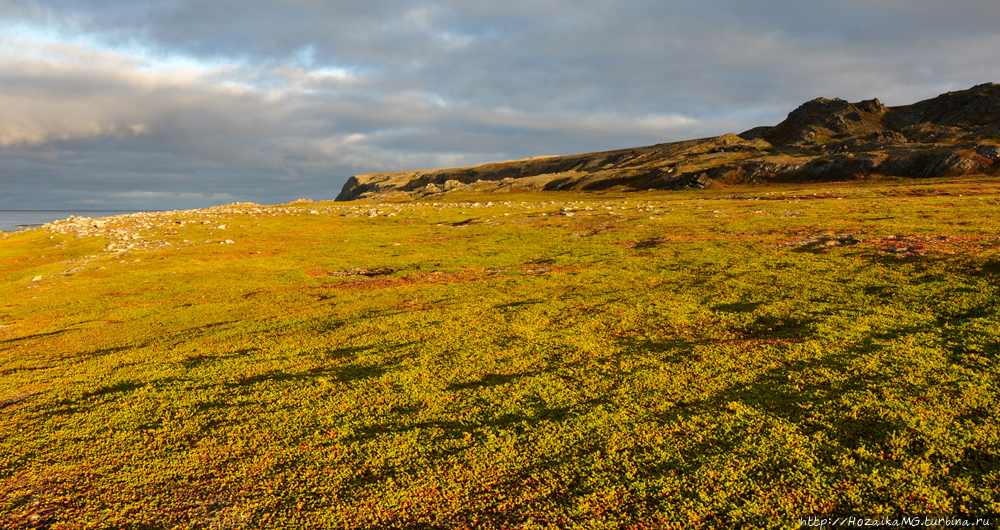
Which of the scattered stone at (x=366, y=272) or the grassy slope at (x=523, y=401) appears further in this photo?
the scattered stone at (x=366, y=272)

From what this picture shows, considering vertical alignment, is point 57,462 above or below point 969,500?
above

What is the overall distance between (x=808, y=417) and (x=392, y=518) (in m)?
8.32

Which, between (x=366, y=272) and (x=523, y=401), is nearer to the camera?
(x=523, y=401)

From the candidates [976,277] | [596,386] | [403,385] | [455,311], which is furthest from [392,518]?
[976,277]

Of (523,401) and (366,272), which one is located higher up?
(366,272)

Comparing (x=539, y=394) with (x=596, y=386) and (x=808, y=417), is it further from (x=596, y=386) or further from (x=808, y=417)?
(x=808, y=417)

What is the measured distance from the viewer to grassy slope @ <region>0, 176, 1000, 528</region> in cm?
757

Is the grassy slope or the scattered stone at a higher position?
the scattered stone

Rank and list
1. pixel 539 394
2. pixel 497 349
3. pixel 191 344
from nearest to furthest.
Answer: pixel 539 394
pixel 497 349
pixel 191 344

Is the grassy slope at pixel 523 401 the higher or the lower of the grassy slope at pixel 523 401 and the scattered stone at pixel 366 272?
the lower

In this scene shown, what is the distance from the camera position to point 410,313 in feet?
61.2

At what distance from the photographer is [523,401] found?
1077cm

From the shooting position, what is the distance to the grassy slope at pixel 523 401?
7.57 m

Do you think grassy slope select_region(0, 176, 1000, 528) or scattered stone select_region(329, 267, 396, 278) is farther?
scattered stone select_region(329, 267, 396, 278)
